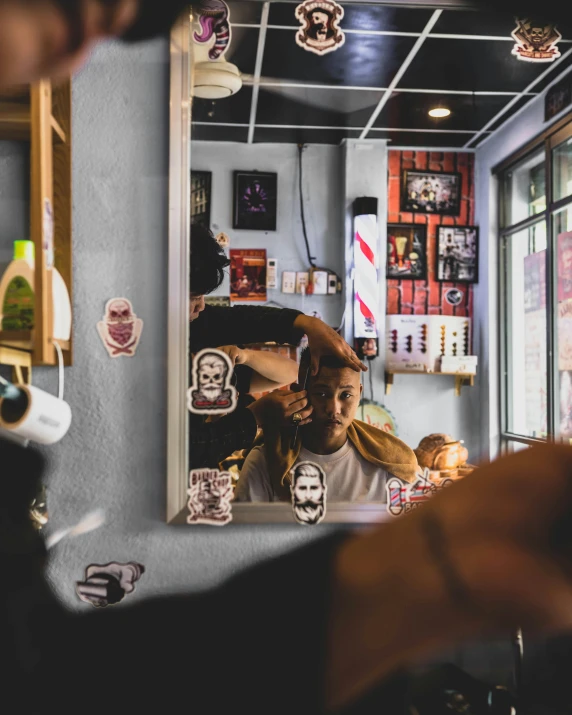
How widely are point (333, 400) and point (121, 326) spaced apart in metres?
0.55

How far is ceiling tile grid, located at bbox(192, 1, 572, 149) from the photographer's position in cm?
169

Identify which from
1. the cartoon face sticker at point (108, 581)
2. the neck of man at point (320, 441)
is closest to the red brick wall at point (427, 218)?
the neck of man at point (320, 441)

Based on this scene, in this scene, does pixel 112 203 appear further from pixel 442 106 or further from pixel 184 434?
pixel 442 106

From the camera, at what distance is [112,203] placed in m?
1.75

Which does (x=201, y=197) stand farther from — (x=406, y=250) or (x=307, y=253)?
(x=406, y=250)

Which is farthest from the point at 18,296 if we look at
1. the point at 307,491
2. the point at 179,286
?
the point at 307,491

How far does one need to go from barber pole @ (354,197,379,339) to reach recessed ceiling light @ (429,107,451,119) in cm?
27

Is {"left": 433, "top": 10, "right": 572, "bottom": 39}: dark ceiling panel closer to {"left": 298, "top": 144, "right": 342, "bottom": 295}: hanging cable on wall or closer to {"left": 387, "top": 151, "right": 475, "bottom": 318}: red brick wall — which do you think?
{"left": 387, "top": 151, "right": 475, "bottom": 318}: red brick wall

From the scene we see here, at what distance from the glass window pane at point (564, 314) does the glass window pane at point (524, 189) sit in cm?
7

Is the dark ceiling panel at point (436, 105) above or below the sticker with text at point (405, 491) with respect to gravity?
above

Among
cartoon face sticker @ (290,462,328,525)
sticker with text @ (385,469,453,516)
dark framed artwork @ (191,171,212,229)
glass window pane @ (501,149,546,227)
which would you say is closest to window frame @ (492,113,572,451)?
glass window pane @ (501,149,546,227)

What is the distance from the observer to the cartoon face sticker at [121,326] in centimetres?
174

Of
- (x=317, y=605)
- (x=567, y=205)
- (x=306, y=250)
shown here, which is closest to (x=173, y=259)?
(x=306, y=250)

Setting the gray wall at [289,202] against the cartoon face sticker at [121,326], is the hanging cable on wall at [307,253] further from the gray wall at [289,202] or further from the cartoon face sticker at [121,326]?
the cartoon face sticker at [121,326]
